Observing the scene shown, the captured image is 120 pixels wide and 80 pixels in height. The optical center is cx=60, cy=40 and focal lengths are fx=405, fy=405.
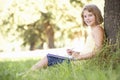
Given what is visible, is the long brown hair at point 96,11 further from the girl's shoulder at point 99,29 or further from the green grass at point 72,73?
the green grass at point 72,73

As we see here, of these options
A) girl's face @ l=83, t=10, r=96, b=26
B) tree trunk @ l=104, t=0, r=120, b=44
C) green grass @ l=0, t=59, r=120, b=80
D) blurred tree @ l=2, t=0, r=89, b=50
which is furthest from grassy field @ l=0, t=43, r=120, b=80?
blurred tree @ l=2, t=0, r=89, b=50

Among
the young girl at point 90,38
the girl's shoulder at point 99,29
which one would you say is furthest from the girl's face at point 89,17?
the girl's shoulder at point 99,29

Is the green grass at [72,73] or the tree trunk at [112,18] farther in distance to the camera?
the tree trunk at [112,18]

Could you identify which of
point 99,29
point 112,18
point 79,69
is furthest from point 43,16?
point 79,69

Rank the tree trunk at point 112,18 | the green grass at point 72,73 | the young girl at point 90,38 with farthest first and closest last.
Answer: the young girl at point 90,38 → the tree trunk at point 112,18 → the green grass at point 72,73

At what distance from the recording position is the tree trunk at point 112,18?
555 cm

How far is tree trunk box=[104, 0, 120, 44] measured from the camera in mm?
5551

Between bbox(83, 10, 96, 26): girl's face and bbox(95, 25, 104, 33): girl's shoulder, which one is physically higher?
bbox(83, 10, 96, 26): girl's face

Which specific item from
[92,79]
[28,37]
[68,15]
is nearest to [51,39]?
[28,37]

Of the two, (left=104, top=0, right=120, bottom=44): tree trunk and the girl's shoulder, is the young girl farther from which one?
(left=104, top=0, right=120, bottom=44): tree trunk

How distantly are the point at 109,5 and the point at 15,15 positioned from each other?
2295 cm

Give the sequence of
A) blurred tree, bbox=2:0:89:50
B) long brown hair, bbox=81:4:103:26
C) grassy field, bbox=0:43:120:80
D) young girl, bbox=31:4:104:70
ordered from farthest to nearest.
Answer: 1. blurred tree, bbox=2:0:89:50
2. long brown hair, bbox=81:4:103:26
3. young girl, bbox=31:4:104:70
4. grassy field, bbox=0:43:120:80

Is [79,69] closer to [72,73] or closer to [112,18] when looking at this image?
[72,73]

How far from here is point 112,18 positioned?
5629 millimetres
